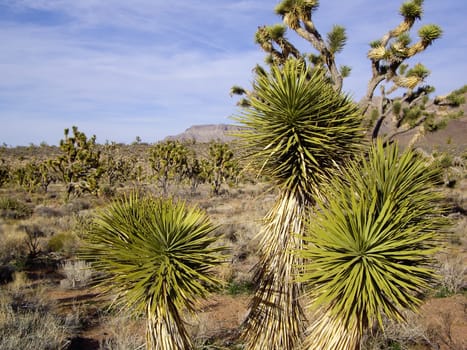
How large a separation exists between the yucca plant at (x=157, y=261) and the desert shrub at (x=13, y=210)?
47.7 feet

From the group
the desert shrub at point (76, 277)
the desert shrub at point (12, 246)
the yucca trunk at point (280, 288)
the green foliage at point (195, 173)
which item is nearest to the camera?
the yucca trunk at point (280, 288)

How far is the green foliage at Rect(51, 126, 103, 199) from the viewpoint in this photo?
1759 cm

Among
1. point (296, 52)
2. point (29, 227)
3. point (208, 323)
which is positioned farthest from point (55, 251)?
point (296, 52)

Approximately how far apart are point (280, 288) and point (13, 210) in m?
16.7

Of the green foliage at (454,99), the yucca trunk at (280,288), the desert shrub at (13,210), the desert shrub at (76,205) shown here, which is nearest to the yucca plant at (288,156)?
the yucca trunk at (280,288)

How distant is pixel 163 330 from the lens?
3285mm

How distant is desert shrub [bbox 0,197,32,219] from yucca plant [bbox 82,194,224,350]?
47.7 feet

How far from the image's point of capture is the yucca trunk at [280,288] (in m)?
3.55

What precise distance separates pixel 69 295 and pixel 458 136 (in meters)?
70.8

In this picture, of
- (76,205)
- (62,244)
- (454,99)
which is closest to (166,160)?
(76,205)

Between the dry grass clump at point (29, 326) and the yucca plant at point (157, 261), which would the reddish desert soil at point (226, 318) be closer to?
the dry grass clump at point (29, 326)

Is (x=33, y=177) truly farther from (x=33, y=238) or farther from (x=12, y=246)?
(x=12, y=246)

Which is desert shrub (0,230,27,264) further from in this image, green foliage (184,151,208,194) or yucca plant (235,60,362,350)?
green foliage (184,151,208,194)

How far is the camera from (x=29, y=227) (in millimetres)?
12711
